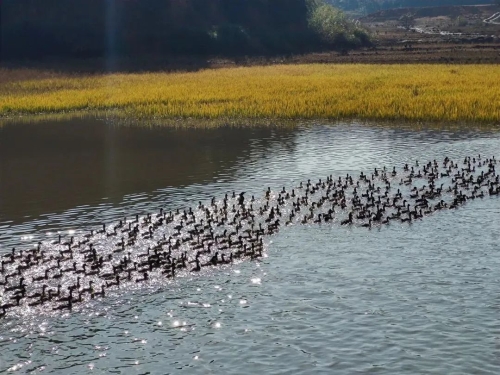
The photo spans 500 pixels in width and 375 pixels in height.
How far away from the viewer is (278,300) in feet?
46.9

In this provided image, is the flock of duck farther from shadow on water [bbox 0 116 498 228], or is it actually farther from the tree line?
the tree line

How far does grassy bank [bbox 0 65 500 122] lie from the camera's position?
37500 mm

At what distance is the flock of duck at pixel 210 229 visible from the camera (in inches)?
589

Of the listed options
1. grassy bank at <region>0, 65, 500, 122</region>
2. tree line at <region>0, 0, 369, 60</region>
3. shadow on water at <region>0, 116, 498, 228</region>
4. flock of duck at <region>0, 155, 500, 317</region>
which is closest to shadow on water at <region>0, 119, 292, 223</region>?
shadow on water at <region>0, 116, 498, 228</region>

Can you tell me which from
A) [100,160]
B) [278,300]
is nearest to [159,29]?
[100,160]

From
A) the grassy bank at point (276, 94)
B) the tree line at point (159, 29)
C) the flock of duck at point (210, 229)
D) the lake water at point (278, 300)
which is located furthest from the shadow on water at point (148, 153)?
the tree line at point (159, 29)

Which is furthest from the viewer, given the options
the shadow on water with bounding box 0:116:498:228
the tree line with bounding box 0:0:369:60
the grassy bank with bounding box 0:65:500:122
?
the tree line with bounding box 0:0:369:60

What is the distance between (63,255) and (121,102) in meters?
28.2

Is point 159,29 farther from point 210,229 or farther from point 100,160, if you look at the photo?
point 210,229

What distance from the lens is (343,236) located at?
18125 millimetres

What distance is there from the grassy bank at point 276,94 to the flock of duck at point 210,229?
40.1 feet

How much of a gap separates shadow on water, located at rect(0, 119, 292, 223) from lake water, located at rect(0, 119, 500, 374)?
0.48ft

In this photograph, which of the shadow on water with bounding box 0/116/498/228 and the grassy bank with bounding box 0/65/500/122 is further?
the grassy bank with bounding box 0/65/500/122

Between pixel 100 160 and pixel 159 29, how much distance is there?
54.5m
